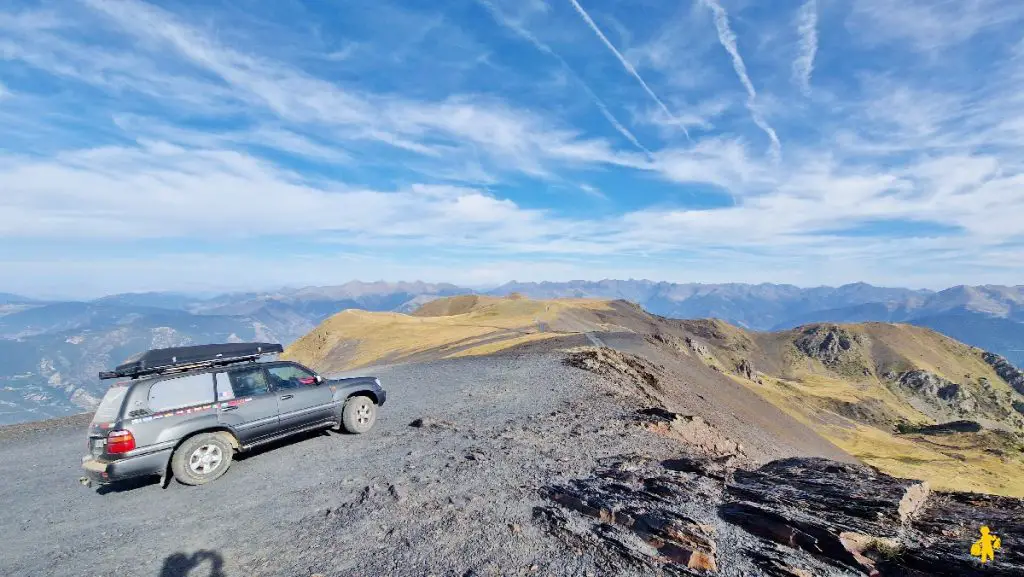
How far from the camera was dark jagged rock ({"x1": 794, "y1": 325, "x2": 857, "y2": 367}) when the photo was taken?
14912cm

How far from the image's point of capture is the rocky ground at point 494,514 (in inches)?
221

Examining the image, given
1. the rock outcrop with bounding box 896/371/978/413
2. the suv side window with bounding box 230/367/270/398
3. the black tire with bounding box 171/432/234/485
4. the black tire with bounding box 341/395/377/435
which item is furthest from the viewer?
the rock outcrop with bounding box 896/371/978/413

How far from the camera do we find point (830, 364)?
14600cm

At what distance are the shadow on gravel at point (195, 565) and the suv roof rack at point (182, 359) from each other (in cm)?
386

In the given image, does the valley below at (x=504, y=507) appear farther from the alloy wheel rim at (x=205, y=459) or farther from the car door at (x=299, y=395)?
the car door at (x=299, y=395)

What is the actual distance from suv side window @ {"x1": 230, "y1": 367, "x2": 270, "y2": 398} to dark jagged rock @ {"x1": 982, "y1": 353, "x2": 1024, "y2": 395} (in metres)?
189

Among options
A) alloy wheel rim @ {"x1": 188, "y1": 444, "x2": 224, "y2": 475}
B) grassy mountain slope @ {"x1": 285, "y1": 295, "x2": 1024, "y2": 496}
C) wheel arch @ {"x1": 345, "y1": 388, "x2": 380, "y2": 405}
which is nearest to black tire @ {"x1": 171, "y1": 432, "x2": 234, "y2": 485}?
alloy wheel rim @ {"x1": 188, "y1": 444, "x2": 224, "y2": 475}

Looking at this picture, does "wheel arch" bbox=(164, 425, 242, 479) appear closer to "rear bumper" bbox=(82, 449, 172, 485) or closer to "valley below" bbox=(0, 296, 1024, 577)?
"rear bumper" bbox=(82, 449, 172, 485)

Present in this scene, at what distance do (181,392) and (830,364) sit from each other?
178 m

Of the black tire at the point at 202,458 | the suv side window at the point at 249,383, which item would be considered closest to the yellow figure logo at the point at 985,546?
the black tire at the point at 202,458

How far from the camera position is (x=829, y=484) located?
26.1ft

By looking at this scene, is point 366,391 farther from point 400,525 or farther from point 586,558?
point 586,558

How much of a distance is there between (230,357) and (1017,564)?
1272 centimetres

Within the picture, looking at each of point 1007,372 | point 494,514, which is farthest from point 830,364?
point 494,514
